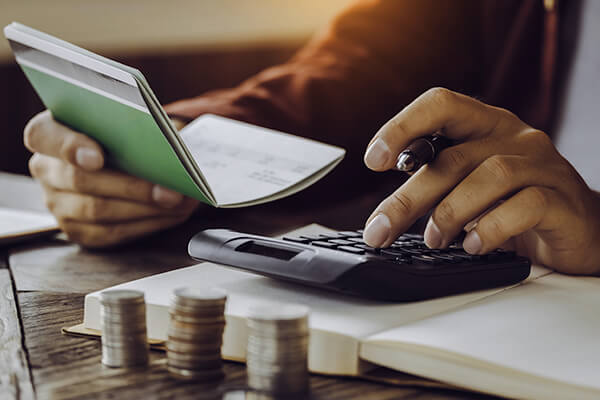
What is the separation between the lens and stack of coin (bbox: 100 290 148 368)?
0.40 meters

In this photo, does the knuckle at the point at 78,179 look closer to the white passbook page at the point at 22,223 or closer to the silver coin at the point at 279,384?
the white passbook page at the point at 22,223

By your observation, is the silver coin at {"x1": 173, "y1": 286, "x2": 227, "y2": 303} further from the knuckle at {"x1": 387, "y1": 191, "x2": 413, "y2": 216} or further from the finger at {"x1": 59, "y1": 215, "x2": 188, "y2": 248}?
the finger at {"x1": 59, "y1": 215, "x2": 188, "y2": 248}

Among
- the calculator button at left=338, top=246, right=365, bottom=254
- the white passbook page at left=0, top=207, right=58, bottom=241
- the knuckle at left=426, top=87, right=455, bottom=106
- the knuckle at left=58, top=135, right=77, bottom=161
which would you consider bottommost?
the white passbook page at left=0, top=207, right=58, bottom=241

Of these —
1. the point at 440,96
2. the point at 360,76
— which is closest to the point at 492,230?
the point at 440,96

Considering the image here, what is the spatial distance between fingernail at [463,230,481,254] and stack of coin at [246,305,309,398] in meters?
0.23

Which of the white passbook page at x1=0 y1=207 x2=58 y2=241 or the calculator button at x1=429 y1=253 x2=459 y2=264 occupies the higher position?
the calculator button at x1=429 y1=253 x2=459 y2=264

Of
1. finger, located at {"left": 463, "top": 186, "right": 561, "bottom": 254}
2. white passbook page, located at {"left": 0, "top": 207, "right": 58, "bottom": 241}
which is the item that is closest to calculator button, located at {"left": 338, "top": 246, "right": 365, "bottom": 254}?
finger, located at {"left": 463, "top": 186, "right": 561, "bottom": 254}

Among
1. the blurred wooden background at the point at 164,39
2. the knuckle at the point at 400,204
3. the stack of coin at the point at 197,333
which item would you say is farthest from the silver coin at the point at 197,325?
the blurred wooden background at the point at 164,39

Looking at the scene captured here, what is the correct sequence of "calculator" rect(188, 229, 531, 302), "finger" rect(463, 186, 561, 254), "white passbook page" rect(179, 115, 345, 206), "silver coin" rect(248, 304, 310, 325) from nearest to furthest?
"silver coin" rect(248, 304, 310, 325), "calculator" rect(188, 229, 531, 302), "finger" rect(463, 186, 561, 254), "white passbook page" rect(179, 115, 345, 206)

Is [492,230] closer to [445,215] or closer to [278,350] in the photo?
[445,215]

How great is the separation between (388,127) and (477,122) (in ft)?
0.33

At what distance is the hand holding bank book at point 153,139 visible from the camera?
23.5 inches

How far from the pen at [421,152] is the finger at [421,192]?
1 centimetres

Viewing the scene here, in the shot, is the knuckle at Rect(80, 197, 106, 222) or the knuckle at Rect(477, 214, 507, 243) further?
the knuckle at Rect(80, 197, 106, 222)
